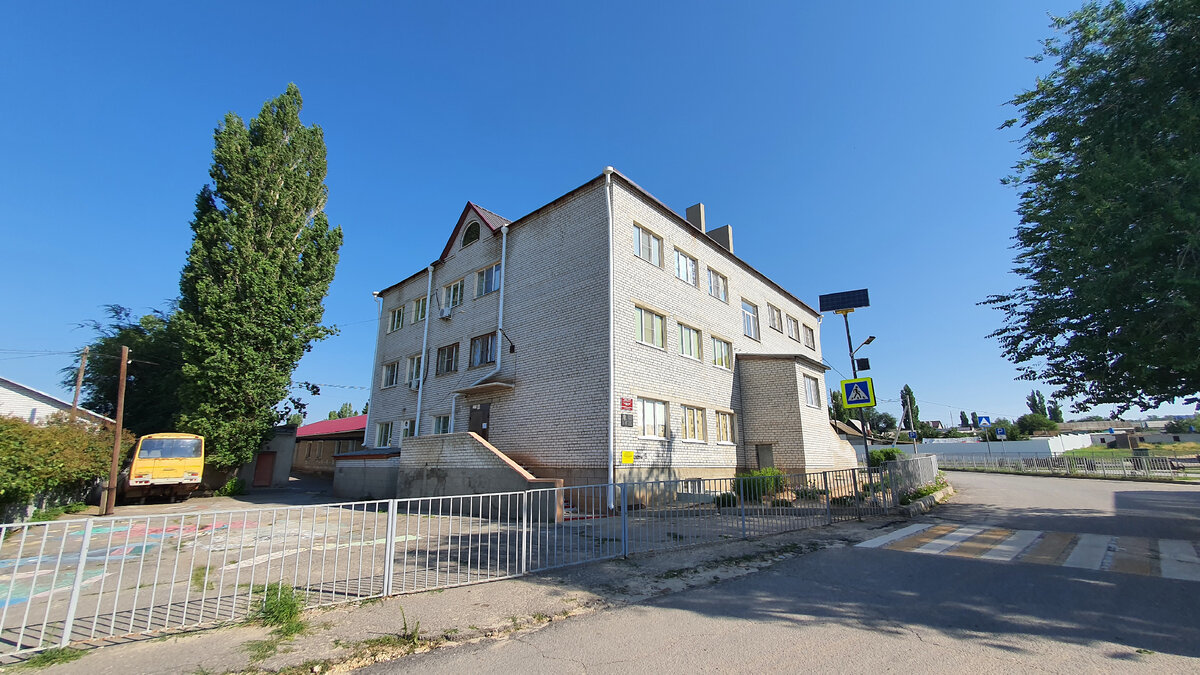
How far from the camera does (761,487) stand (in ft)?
34.4

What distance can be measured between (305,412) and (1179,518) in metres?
31.9

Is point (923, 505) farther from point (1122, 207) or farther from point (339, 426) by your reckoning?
point (339, 426)

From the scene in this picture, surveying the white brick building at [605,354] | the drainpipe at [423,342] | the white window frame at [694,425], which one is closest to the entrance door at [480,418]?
the white brick building at [605,354]

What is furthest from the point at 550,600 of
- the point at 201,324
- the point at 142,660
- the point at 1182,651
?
the point at 201,324

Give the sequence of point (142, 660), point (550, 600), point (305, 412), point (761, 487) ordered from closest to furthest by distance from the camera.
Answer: point (142, 660) < point (550, 600) < point (761, 487) < point (305, 412)

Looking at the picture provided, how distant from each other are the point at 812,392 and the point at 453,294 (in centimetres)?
1656

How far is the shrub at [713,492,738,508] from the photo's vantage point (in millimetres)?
10484

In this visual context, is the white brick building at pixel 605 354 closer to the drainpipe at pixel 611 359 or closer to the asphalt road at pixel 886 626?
the drainpipe at pixel 611 359

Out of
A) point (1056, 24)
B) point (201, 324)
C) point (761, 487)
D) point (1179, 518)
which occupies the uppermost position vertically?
point (1056, 24)

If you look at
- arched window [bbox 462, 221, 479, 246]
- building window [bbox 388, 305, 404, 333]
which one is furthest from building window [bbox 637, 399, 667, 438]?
building window [bbox 388, 305, 404, 333]

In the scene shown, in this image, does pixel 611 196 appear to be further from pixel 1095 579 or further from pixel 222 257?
pixel 222 257

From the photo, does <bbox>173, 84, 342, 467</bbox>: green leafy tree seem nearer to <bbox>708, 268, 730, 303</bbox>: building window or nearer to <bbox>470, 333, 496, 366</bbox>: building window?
<bbox>470, 333, 496, 366</bbox>: building window

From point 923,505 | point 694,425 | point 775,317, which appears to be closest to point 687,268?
point 694,425

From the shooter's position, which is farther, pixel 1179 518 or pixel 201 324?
pixel 201 324
